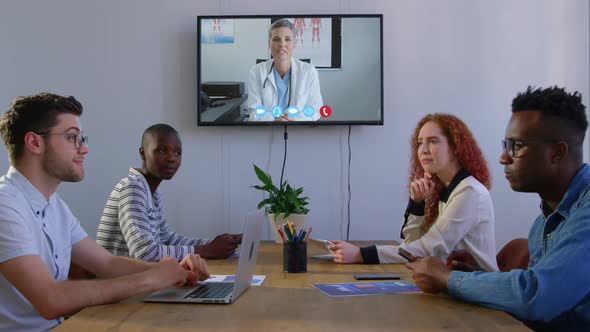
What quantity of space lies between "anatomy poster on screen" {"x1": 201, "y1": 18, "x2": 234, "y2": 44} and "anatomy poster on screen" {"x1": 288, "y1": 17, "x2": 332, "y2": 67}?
1.26 ft

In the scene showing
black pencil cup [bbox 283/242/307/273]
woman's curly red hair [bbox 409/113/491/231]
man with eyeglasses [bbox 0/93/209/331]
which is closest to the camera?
man with eyeglasses [bbox 0/93/209/331]

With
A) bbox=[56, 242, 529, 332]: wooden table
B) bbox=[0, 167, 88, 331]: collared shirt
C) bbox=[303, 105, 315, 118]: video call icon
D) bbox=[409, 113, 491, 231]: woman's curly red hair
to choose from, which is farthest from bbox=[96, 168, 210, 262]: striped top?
bbox=[303, 105, 315, 118]: video call icon

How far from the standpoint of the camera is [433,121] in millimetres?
2672

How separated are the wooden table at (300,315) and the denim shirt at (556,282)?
4 centimetres

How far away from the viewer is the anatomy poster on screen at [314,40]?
3.81 m

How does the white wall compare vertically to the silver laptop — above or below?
above

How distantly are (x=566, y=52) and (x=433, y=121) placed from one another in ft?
5.62

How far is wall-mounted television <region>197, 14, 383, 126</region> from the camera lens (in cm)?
380

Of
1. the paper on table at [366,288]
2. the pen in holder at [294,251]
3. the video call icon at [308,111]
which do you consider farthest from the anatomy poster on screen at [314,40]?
the paper on table at [366,288]

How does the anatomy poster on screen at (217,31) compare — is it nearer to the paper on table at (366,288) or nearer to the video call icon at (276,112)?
the video call icon at (276,112)

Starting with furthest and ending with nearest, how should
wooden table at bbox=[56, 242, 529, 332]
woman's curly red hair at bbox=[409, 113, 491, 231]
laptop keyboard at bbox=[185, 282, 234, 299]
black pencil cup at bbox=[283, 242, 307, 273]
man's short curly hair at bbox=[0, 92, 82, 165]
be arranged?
woman's curly red hair at bbox=[409, 113, 491, 231], black pencil cup at bbox=[283, 242, 307, 273], man's short curly hair at bbox=[0, 92, 82, 165], laptop keyboard at bbox=[185, 282, 234, 299], wooden table at bbox=[56, 242, 529, 332]

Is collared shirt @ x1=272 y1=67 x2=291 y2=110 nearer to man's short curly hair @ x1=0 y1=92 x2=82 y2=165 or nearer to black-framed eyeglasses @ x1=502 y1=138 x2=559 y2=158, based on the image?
man's short curly hair @ x1=0 y1=92 x2=82 y2=165

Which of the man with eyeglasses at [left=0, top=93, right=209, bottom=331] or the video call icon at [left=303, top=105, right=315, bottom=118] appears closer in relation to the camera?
the man with eyeglasses at [left=0, top=93, right=209, bottom=331]

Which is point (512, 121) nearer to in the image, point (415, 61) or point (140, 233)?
point (140, 233)
